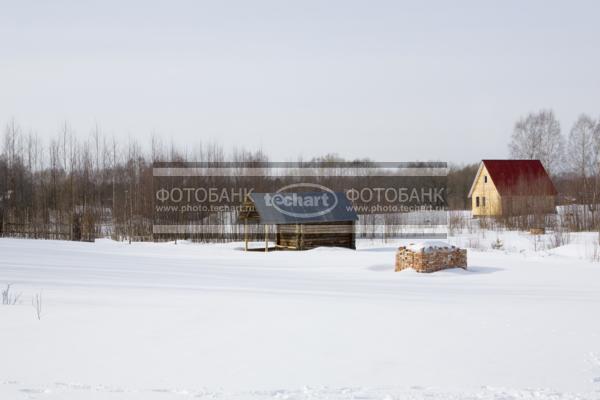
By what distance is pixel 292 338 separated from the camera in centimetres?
Result: 711

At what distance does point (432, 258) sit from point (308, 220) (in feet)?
30.2

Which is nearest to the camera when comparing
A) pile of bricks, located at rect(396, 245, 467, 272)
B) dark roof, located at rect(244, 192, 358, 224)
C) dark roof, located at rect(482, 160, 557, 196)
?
pile of bricks, located at rect(396, 245, 467, 272)

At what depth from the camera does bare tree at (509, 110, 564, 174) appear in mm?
48875

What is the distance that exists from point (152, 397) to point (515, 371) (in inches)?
140

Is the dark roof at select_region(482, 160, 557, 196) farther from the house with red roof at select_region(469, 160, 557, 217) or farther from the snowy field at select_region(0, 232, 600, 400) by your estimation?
the snowy field at select_region(0, 232, 600, 400)

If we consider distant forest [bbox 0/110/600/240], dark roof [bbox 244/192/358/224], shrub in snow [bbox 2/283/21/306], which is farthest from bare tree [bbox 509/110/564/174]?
shrub in snow [bbox 2/283/21/306]

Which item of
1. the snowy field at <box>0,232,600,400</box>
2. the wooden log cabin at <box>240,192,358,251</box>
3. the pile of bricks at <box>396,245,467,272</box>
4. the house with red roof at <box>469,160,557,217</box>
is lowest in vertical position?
the snowy field at <box>0,232,600,400</box>

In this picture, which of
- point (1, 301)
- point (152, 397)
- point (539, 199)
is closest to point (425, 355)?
point (152, 397)

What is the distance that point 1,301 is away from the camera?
8.87 meters

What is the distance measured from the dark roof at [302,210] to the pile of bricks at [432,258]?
8137 mm

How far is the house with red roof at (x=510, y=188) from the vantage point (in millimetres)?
33656

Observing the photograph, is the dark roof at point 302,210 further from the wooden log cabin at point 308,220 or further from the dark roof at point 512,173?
the dark roof at point 512,173

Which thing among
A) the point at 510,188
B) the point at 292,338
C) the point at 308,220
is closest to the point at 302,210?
the point at 308,220

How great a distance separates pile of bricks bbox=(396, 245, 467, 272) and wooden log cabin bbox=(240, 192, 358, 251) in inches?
320
